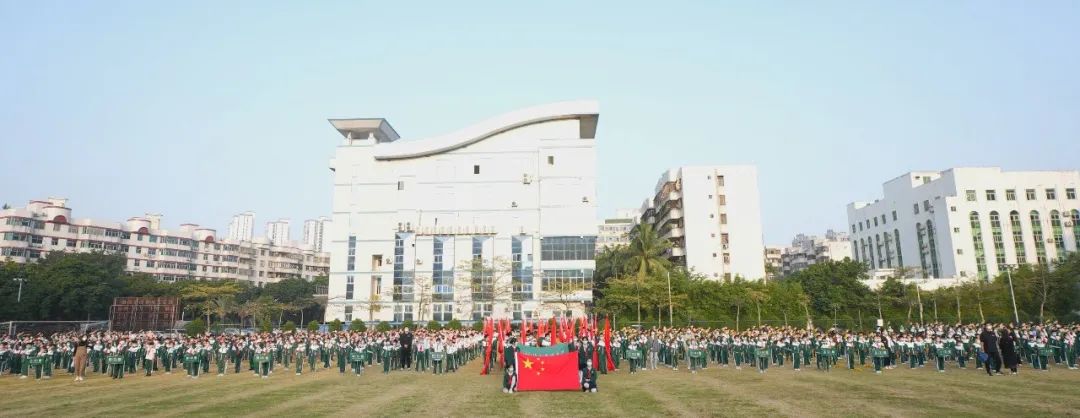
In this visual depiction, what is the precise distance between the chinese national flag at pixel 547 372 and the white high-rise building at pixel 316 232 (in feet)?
549

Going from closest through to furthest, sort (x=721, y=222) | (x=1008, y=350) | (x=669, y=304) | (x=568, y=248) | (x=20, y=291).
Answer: (x=1008, y=350) < (x=669, y=304) < (x=568, y=248) < (x=20, y=291) < (x=721, y=222)

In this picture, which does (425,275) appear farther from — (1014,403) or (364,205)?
(1014,403)

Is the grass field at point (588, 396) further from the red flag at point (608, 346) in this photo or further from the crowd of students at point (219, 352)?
the red flag at point (608, 346)

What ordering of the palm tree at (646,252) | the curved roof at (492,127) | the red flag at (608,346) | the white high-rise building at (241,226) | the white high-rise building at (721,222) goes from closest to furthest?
the red flag at (608,346), the palm tree at (646,252), the curved roof at (492,127), the white high-rise building at (721,222), the white high-rise building at (241,226)

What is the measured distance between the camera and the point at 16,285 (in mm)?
64750

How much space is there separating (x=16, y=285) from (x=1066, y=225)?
117378 millimetres

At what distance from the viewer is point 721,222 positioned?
75812mm

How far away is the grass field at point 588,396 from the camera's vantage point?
541 inches

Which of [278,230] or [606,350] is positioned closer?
[606,350]

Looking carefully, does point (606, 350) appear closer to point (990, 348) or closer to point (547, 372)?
point (547, 372)

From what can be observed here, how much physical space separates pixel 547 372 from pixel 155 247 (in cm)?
10414

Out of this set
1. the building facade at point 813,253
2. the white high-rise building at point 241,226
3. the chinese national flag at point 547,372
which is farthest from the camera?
the white high-rise building at point 241,226

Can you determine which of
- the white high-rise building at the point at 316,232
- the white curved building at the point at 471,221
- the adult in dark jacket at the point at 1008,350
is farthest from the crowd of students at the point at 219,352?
the white high-rise building at the point at 316,232

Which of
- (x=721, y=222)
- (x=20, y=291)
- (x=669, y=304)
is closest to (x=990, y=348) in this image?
(x=669, y=304)
